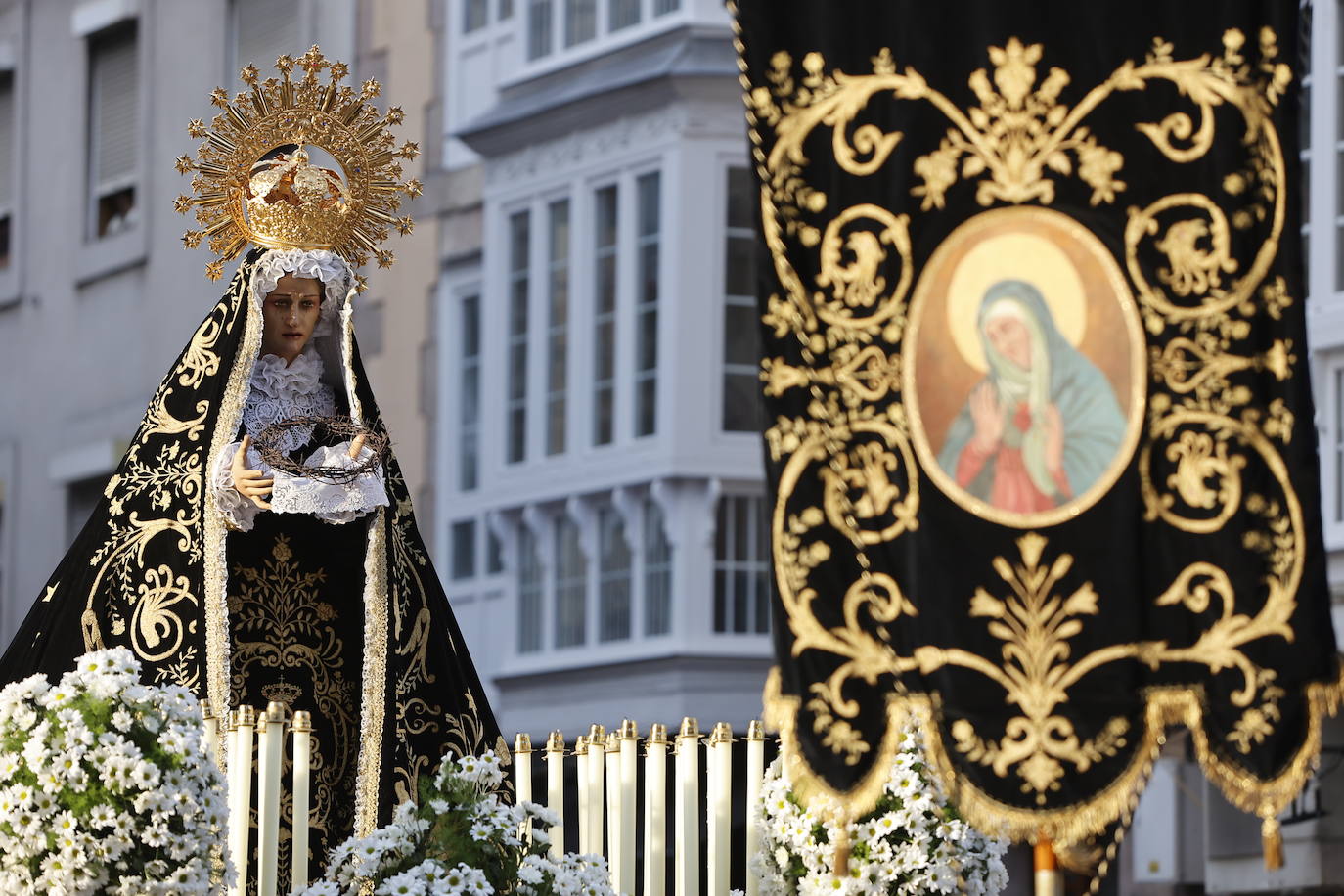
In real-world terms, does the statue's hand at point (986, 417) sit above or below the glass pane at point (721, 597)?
below

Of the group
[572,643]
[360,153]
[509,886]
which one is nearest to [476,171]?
[572,643]

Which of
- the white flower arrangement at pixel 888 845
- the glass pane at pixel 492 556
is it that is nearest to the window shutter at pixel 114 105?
the glass pane at pixel 492 556

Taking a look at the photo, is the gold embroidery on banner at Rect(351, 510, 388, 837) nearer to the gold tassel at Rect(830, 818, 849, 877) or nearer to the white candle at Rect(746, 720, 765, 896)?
the white candle at Rect(746, 720, 765, 896)

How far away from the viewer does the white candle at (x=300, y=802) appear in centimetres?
704

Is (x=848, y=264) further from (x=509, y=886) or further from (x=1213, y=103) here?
(x=509, y=886)

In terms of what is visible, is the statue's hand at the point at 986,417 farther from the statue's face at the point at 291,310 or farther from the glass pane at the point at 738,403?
the glass pane at the point at 738,403

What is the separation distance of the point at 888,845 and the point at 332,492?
175 centimetres

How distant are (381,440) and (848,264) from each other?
104 inches

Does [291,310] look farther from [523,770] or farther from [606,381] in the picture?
[606,381]

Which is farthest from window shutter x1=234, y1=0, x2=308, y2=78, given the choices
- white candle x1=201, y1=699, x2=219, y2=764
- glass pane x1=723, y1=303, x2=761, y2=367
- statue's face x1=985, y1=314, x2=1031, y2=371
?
statue's face x1=985, y1=314, x2=1031, y2=371

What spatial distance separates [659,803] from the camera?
7.47 metres

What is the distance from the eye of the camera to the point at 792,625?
5.29 m

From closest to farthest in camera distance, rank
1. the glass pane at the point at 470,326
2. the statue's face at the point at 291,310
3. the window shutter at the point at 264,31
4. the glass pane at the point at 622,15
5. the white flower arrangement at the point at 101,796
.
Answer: the white flower arrangement at the point at 101,796 → the statue's face at the point at 291,310 → the glass pane at the point at 622,15 → the glass pane at the point at 470,326 → the window shutter at the point at 264,31

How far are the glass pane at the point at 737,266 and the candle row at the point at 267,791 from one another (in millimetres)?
14175
